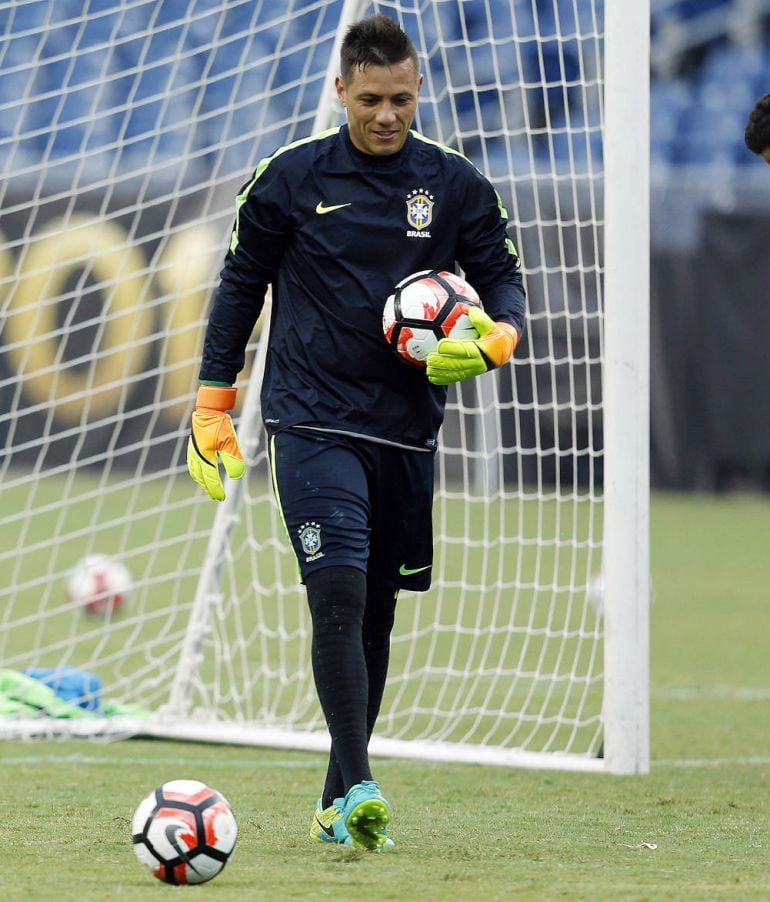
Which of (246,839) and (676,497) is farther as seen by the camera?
(676,497)

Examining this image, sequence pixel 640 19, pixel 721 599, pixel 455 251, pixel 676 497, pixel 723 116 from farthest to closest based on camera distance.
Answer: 1. pixel 723 116
2. pixel 676 497
3. pixel 721 599
4. pixel 640 19
5. pixel 455 251

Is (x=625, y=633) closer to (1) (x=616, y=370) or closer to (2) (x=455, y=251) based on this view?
(1) (x=616, y=370)

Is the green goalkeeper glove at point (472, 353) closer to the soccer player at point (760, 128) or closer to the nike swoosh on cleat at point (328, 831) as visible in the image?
the soccer player at point (760, 128)

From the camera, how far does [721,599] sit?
32.3 ft

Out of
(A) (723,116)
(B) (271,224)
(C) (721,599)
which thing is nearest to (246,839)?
(B) (271,224)

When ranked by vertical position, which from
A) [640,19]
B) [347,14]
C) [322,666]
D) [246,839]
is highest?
[347,14]

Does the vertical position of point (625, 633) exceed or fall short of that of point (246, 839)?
it exceeds it

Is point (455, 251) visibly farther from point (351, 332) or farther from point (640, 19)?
point (640, 19)

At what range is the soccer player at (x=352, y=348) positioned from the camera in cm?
378

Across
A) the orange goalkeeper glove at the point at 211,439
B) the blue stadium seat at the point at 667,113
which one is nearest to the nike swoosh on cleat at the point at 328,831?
the orange goalkeeper glove at the point at 211,439

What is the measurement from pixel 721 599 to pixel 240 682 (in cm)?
394

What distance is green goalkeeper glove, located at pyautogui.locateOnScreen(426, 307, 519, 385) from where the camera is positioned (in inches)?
148

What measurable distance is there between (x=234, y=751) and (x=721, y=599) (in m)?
4.92

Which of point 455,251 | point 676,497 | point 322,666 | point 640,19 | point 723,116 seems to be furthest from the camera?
point 723,116
